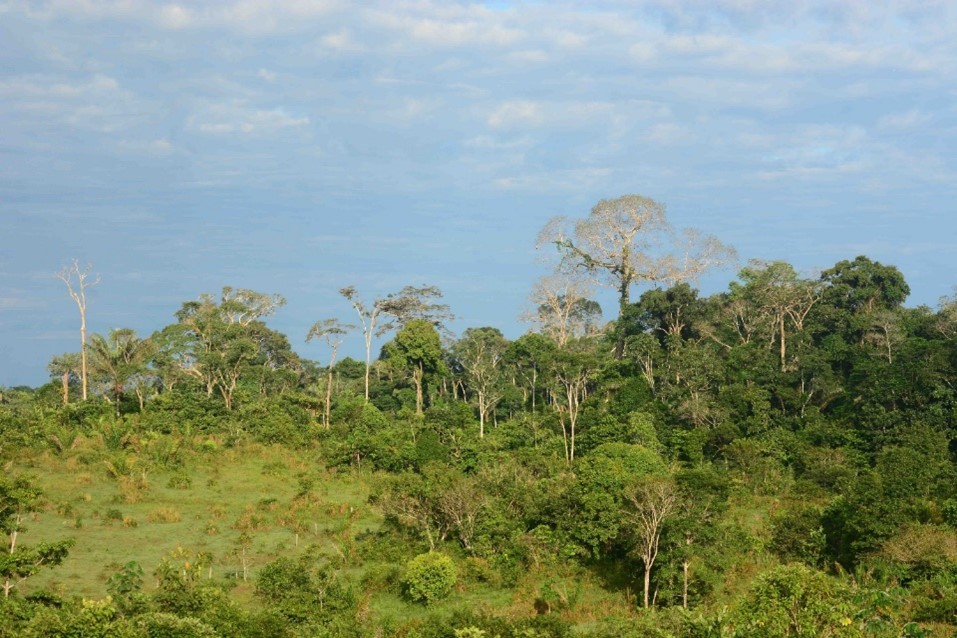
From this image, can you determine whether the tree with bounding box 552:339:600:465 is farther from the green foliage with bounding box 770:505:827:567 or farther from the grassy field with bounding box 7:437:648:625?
the green foliage with bounding box 770:505:827:567

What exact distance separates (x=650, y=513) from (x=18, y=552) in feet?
53.7

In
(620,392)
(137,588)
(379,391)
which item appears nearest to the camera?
(137,588)

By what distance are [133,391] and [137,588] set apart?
28315mm

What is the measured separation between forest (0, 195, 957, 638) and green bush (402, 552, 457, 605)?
3.3 inches

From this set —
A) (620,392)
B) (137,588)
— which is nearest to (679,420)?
(620,392)

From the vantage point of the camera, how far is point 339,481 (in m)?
41.0

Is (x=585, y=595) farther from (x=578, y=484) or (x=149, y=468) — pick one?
(x=149, y=468)

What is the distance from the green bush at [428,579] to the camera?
28.1 metres

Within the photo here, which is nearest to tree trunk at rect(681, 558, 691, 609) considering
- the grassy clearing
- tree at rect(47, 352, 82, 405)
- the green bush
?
the green bush

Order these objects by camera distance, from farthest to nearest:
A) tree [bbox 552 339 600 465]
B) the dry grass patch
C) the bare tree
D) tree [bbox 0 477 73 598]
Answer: tree [bbox 552 339 600 465]
the dry grass patch
the bare tree
tree [bbox 0 477 73 598]

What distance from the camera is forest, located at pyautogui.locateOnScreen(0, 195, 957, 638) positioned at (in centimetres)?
2413

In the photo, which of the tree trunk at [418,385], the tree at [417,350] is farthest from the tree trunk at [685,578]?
the tree at [417,350]

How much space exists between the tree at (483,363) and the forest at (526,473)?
11.7 inches

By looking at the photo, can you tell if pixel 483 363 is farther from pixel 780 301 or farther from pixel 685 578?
pixel 685 578
